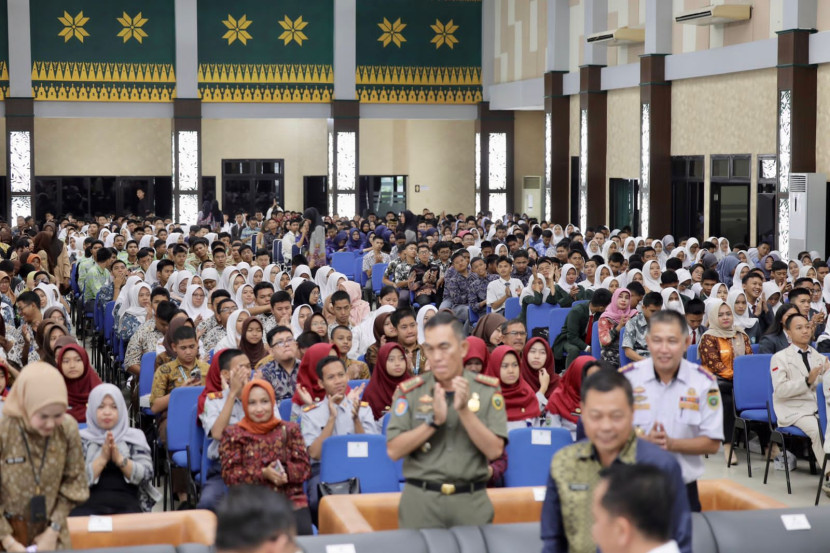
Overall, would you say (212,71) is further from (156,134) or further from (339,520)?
(339,520)

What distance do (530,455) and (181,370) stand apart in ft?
9.63

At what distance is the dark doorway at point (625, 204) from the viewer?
22.8 meters

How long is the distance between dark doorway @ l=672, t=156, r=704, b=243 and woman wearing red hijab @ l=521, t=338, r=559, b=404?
12703mm

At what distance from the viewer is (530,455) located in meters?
6.73

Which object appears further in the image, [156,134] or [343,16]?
[156,134]

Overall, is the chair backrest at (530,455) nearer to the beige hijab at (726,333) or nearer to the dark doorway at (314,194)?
the beige hijab at (726,333)

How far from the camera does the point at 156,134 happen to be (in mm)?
31156

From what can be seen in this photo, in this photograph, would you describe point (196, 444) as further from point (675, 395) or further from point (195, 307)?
point (195, 307)

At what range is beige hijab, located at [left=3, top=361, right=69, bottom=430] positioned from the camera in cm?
457

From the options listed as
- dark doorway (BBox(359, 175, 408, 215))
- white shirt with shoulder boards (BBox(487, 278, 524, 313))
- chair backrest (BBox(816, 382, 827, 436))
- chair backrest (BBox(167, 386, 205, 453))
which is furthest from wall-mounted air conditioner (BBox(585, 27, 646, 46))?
chair backrest (BBox(167, 386, 205, 453))

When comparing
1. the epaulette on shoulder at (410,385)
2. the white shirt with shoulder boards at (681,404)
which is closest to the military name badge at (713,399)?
the white shirt with shoulder boards at (681,404)

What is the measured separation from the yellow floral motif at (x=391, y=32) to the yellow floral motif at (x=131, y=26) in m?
5.74

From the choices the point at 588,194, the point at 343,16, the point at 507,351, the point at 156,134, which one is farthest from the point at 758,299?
the point at 156,134

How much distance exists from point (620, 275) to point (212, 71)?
53.2ft
